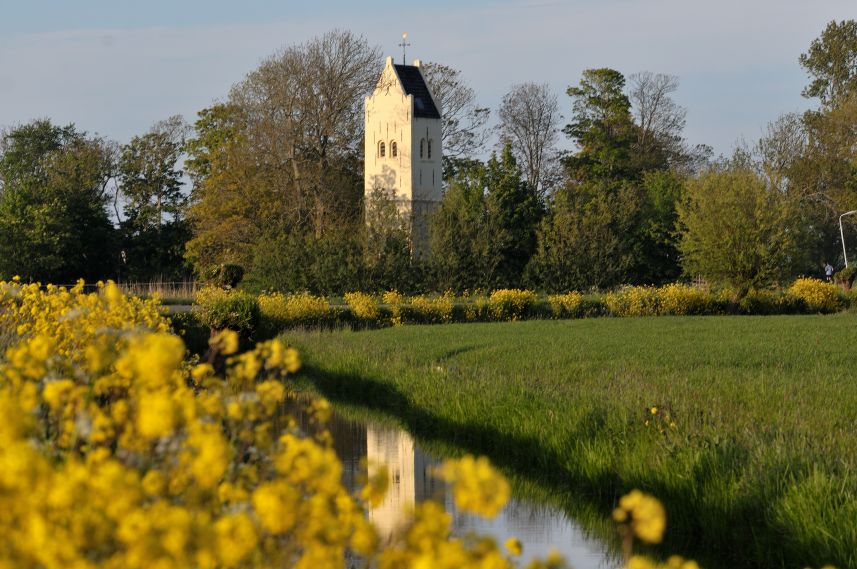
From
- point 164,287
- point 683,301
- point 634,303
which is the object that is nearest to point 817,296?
point 683,301

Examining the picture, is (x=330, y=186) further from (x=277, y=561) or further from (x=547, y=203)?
(x=277, y=561)

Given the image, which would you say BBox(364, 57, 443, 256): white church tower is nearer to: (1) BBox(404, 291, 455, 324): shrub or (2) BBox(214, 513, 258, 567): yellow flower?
(1) BBox(404, 291, 455, 324): shrub

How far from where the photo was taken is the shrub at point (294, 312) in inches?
1201

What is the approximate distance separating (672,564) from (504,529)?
23.9 ft

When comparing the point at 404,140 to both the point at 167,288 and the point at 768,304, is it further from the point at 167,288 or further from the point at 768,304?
the point at 768,304

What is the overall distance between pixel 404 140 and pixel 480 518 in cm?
4913

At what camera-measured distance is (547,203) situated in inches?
2323

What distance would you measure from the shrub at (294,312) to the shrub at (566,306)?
7.73 metres

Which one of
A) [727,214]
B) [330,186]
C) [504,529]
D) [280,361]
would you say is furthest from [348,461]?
[330,186]

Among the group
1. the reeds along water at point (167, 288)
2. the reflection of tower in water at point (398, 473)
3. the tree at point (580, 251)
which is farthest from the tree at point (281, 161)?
the reflection of tower in water at point (398, 473)

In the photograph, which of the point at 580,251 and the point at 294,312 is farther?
the point at 580,251

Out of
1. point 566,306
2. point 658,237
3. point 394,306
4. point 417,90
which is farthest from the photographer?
point 417,90

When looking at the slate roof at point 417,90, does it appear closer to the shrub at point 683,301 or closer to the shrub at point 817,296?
the shrub at point 683,301

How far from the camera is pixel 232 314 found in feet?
88.9
